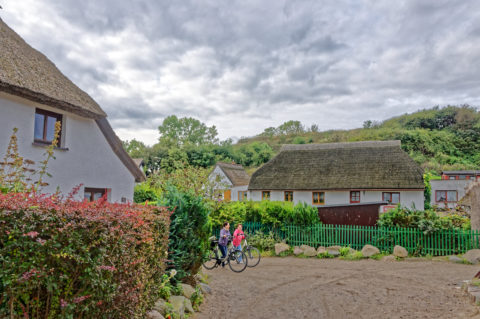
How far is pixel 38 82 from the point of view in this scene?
1155cm

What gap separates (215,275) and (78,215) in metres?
8.45

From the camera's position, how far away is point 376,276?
1194 cm

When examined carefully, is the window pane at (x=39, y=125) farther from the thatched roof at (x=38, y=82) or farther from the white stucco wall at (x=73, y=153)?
the thatched roof at (x=38, y=82)

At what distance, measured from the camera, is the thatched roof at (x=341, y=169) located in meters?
26.9

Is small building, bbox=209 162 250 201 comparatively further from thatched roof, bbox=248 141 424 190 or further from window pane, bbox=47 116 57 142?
window pane, bbox=47 116 57 142

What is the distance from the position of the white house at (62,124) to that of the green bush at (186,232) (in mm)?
3964

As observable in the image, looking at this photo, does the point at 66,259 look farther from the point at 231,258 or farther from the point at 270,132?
the point at 270,132

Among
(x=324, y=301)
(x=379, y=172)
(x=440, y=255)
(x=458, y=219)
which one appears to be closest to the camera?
(x=324, y=301)

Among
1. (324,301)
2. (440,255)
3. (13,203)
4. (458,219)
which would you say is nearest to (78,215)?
(13,203)

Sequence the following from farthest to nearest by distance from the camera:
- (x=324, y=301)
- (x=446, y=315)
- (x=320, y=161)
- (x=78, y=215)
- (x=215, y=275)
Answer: (x=320, y=161), (x=215, y=275), (x=324, y=301), (x=446, y=315), (x=78, y=215)

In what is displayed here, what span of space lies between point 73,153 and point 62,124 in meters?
1.05

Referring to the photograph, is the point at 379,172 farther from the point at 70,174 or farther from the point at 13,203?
the point at 13,203

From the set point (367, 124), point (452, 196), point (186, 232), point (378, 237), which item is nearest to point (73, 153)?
point (186, 232)

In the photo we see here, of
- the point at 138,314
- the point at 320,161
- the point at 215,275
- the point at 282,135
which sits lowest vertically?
the point at 215,275
